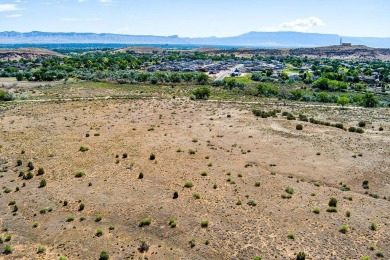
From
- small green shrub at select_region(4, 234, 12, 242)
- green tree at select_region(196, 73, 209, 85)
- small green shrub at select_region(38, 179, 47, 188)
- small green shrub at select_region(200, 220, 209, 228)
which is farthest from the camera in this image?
green tree at select_region(196, 73, 209, 85)

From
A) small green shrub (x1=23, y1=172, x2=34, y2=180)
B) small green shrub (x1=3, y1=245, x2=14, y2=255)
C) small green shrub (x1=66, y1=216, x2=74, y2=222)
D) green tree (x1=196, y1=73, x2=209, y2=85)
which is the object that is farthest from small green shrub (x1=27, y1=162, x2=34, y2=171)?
green tree (x1=196, y1=73, x2=209, y2=85)

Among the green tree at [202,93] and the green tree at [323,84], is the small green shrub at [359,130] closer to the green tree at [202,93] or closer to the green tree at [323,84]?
the green tree at [202,93]

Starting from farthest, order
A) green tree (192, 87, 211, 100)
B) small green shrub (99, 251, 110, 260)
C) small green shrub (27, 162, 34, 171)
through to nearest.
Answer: green tree (192, 87, 211, 100), small green shrub (27, 162, 34, 171), small green shrub (99, 251, 110, 260)

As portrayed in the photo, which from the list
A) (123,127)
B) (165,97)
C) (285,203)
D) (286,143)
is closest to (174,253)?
(285,203)

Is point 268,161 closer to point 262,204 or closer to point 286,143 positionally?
point 286,143

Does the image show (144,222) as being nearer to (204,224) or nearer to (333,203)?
(204,224)

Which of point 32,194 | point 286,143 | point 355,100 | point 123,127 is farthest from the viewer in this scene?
point 355,100

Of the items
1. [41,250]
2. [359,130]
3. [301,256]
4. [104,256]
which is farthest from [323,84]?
[41,250]

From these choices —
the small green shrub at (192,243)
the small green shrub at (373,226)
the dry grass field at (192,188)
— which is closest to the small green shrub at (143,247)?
the dry grass field at (192,188)

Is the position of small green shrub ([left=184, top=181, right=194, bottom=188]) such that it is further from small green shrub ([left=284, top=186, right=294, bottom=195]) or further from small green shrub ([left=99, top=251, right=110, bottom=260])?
small green shrub ([left=99, top=251, right=110, bottom=260])
